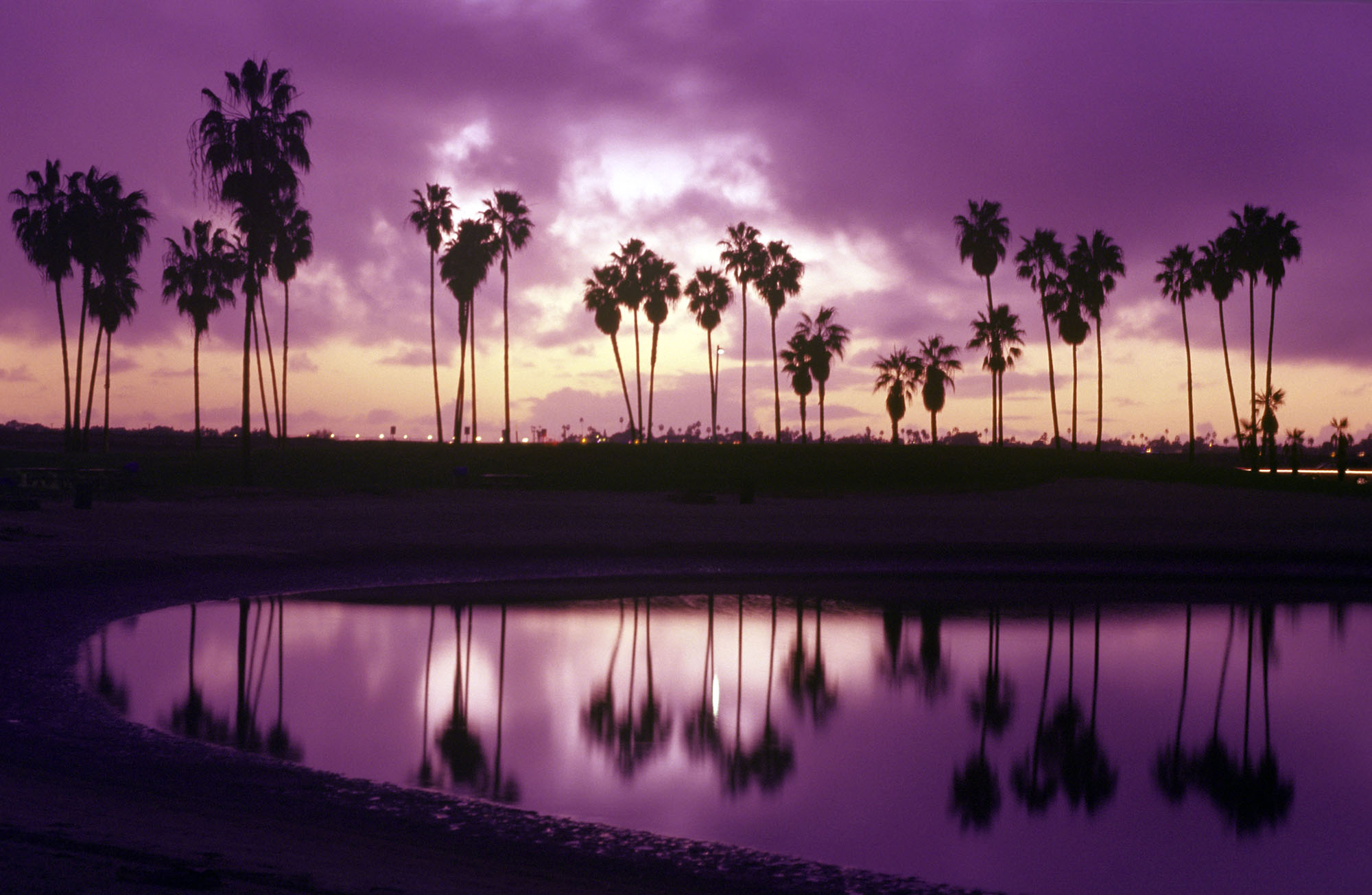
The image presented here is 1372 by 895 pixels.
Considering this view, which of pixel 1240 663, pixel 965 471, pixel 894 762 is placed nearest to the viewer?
pixel 894 762

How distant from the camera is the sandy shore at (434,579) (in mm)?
5742

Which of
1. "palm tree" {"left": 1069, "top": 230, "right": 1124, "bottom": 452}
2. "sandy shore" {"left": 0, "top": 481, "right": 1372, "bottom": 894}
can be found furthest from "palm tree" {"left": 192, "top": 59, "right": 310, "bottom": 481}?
"palm tree" {"left": 1069, "top": 230, "right": 1124, "bottom": 452}

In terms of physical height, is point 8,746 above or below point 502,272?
below

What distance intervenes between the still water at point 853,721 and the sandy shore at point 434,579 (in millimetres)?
813

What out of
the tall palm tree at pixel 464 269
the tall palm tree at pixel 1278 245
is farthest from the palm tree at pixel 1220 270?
the tall palm tree at pixel 464 269

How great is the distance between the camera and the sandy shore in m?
5.74

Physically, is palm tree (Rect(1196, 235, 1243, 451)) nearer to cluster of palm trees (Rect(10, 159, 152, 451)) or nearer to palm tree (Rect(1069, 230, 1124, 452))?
palm tree (Rect(1069, 230, 1124, 452))

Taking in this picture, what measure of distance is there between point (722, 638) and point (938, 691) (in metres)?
3.87

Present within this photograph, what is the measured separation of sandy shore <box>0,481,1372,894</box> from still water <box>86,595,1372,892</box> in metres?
0.81

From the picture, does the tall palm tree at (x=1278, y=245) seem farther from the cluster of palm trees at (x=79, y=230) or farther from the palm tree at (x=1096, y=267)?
the cluster of palm trees at (x=79, y=230)

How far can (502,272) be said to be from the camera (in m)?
66.0

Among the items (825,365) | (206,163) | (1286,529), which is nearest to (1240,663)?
(1286,529)

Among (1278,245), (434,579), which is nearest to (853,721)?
(434,579)

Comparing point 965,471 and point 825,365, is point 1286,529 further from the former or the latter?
point 825,365
